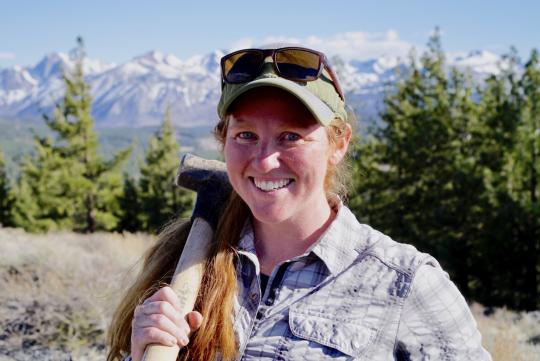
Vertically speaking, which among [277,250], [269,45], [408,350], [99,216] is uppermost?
[269,45]

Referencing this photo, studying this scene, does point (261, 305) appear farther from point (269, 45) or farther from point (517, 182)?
point (517, 182)

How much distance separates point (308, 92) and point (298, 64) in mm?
117

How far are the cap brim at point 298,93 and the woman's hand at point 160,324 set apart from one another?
63 cm

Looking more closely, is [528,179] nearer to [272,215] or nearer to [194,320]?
[272,215]

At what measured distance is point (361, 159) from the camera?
2103cm

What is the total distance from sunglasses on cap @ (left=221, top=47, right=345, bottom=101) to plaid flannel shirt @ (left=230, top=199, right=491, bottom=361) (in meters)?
0.51

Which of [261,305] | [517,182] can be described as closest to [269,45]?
[261,305]

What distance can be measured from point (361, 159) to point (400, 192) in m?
2.13

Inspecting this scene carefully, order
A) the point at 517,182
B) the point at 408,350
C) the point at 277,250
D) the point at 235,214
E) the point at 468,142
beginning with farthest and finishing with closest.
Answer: the point at 468,142
the point at 517,182
the point at 235,214
the point at 277,250
the point at 408,350

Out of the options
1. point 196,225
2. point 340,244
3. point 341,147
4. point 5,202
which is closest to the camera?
point 340,244

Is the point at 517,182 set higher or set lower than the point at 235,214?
lower

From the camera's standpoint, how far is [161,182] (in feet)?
88.4

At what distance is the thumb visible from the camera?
1698 mm

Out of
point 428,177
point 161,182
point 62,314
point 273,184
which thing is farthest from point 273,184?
point 161,182
